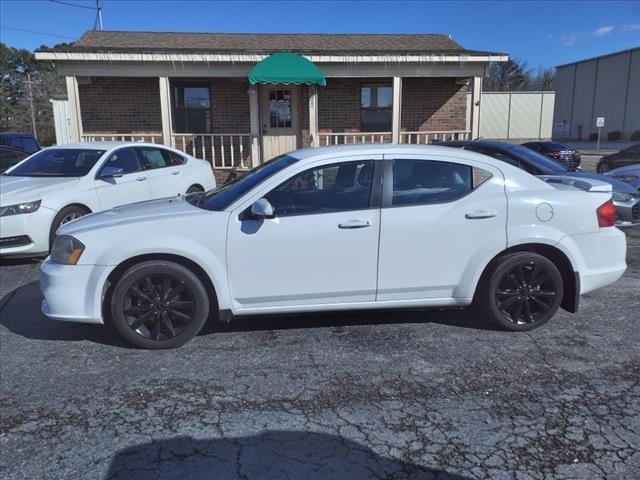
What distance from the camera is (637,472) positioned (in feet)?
8.69

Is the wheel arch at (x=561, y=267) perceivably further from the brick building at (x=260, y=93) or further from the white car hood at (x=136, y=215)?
the brick building at (x=260, y=93)

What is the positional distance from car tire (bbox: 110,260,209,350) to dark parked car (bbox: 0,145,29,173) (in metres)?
8.95

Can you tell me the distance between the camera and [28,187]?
6957 millimetres

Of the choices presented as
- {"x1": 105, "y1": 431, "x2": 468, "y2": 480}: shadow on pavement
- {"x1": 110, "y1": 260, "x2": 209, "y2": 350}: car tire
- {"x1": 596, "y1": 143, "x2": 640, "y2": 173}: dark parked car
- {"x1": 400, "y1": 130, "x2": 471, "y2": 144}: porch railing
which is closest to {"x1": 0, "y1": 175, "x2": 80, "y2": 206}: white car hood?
{"x1": 110, "y1": 260, "x2": 209, "y2": 350}: car tire

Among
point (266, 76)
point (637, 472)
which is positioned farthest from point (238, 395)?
point (266, 76)

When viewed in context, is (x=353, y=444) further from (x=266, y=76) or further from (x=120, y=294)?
(x=266, y=76)

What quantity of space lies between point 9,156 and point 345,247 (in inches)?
397

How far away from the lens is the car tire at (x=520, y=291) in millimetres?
4344

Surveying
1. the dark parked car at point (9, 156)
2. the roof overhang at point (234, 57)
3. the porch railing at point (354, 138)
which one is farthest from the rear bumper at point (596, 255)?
the dark parked car at point (9, 156)

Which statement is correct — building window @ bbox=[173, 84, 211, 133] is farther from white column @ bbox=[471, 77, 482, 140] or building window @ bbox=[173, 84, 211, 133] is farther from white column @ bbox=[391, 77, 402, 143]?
white column @ bbox=[471, 77, 482, 140]

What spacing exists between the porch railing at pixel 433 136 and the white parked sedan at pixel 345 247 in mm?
9872

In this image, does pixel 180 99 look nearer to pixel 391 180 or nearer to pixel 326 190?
pixel 326 190

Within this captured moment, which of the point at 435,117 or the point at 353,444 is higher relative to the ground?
the point at 435,117

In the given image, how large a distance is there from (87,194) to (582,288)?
6.10 meters
